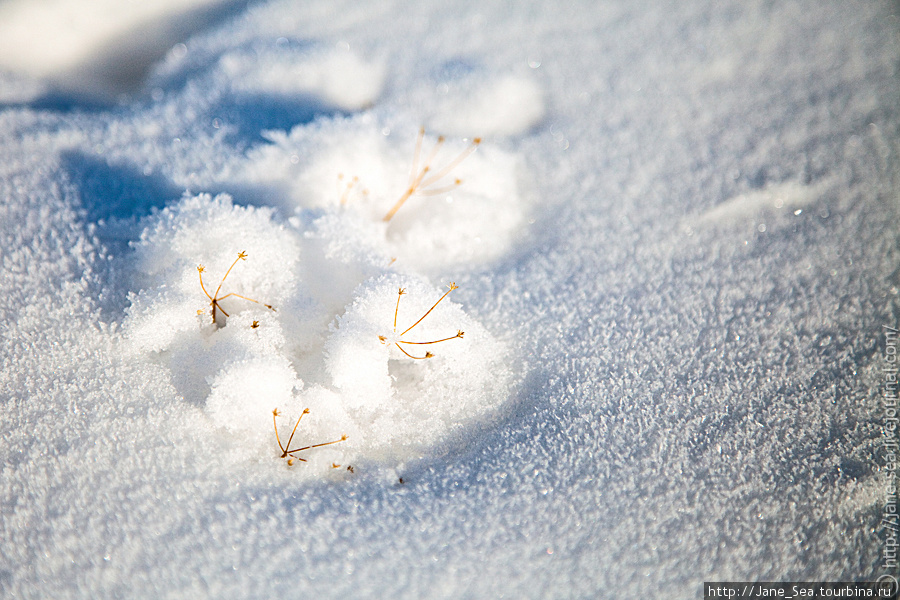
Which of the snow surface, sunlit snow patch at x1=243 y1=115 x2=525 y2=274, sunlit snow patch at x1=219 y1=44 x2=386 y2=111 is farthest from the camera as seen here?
sunlit snow patch at x1=219 y1=44 x2=386 y2=111

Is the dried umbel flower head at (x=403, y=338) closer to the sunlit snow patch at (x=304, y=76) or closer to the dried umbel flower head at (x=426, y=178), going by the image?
the dried umbel flower head at (x=426, y=178)

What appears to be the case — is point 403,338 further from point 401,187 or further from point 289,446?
point 401,187

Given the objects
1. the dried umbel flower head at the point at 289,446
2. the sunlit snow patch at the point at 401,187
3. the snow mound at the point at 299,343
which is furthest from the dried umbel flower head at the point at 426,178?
the dried umbel flower head at the point at 289,446

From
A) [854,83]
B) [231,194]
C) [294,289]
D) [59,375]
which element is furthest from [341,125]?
[854,83]

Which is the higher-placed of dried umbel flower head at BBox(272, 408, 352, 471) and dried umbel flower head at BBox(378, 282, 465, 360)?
dried umbel flower head at BBox(378, 282, 465, 360)

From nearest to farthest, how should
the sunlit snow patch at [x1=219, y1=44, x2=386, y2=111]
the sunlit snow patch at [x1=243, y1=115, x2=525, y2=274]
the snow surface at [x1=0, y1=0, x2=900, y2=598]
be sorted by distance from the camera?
the snow surface at [x1=0, y1=0, x2=900, y2=598]
the sunlit snow patch at [x1=243, y1=115, x2=525, y2=274]
the sunlit snow patch at [x1=219, y1=44, x2=386, y2=111]

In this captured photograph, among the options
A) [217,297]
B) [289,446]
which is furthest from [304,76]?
[289,446]

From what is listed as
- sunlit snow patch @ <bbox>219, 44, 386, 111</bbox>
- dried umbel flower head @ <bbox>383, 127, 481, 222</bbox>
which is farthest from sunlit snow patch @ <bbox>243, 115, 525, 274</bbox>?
sunlit snow patch @ <bbox>219, 44, 386, 111</bbox>

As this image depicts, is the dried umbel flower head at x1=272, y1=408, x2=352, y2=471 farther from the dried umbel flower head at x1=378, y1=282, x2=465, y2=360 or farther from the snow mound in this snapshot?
the dried umbel flower head at x1=378, y1=282, x2=465, y2=360
